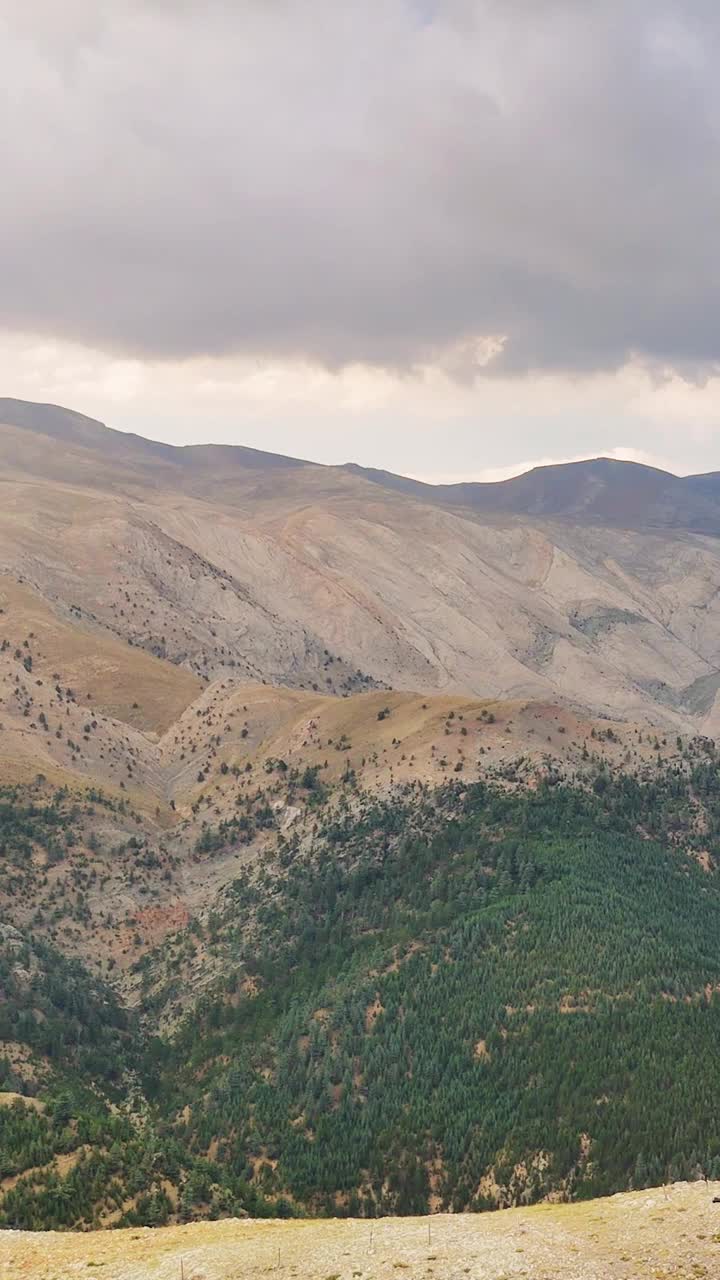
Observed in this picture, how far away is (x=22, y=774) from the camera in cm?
11050

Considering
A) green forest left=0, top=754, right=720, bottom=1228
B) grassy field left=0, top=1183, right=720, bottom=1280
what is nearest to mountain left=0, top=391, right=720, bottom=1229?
green forest left=0, top=754, right=720, bottom=1228

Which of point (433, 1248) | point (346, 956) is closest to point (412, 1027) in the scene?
point (346, 956)

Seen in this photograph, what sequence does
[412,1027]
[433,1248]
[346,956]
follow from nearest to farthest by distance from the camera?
[433,1248] → [412,1027] → [346,956]

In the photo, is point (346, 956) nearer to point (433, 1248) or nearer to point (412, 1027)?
point (412, 1027)

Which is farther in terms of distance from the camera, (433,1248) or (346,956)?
(346,956)

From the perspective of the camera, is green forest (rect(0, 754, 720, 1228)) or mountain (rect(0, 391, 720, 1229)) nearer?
green forest (rect(0, 754, 720, 1228))

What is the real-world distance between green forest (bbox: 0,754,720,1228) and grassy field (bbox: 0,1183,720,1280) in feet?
24.8

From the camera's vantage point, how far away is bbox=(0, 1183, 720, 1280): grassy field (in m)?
34.7

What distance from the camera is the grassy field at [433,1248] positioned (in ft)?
114

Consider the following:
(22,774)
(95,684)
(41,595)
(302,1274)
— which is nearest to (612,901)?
(302,1274)

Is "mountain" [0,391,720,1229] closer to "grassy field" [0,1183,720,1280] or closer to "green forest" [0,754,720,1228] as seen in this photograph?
"green forest" [0,754,720,1228]

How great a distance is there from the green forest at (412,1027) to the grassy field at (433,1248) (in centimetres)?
756

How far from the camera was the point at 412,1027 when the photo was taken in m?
73.4

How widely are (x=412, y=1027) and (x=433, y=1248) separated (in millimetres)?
36185
